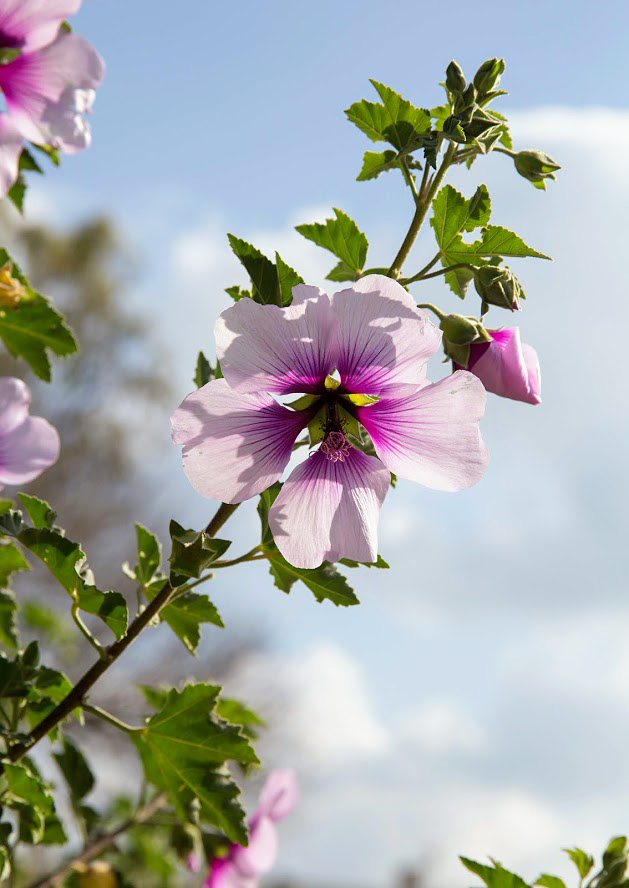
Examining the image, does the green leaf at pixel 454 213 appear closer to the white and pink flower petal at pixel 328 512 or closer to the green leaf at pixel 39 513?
the white and pink flower petal at pixel 328 512

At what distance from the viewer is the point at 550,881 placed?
1.00 metres

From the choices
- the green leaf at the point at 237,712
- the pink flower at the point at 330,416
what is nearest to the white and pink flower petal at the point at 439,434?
the pink flower at the point at 330,416

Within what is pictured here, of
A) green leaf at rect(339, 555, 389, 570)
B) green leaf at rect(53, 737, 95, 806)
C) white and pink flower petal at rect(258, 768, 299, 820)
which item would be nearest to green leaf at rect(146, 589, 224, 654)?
green leaf at rect(339, 555, 389, 570)

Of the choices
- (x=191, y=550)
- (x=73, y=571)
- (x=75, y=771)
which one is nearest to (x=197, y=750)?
(x=73, y=571)

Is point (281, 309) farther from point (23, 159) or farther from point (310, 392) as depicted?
point (23, 159)

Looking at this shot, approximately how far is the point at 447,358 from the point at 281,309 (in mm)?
180

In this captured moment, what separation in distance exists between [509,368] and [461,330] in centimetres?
6

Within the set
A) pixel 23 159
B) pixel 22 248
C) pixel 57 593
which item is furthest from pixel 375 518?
pixel 22 248

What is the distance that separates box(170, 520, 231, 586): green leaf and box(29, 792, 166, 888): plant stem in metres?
0.77

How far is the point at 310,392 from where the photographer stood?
2.90 feet

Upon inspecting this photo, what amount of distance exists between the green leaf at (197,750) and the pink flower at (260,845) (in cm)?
43

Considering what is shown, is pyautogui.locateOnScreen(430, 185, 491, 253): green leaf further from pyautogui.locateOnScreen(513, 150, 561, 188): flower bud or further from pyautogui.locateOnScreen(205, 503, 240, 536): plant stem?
pyautogui.locateOnScreen(205, 503, 240, 536): plant stem

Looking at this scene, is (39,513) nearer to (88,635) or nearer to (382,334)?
(88,635)

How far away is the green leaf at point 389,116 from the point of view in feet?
2.89
